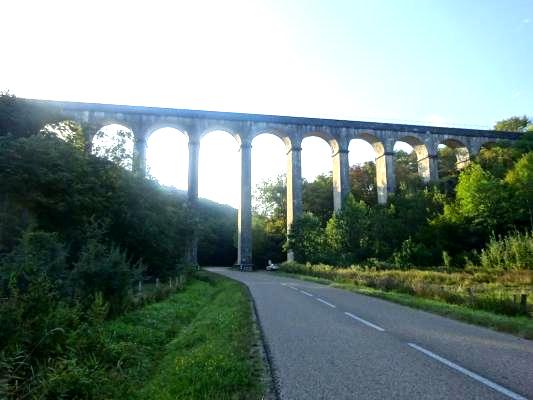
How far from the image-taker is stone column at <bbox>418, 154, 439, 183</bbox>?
52281 millimetres

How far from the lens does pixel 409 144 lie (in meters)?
54.7

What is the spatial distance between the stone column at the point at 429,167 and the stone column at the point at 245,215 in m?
20.0

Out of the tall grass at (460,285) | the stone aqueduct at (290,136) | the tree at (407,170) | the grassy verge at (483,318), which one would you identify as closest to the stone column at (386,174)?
the stone aqueduct at (290,136)

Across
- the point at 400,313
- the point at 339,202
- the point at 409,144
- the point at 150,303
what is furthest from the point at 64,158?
the point at 409,144

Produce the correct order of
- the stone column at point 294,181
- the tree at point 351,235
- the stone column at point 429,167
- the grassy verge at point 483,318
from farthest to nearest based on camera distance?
1. the stone column at point 429,167
2. the stone column at point 294,181
3. the tree at point 351,235
4. the grassy verge at point 483,318

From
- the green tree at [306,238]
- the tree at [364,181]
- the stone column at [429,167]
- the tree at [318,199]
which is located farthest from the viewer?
the tree at [318,199]

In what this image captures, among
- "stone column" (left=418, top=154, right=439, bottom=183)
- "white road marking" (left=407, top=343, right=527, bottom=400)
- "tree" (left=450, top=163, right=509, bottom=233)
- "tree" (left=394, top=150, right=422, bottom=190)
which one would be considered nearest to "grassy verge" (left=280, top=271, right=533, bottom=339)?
"white road marking" (left=407, top=343, right=527, bottom=400)

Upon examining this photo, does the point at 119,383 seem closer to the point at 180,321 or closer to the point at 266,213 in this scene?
the point at 180,321

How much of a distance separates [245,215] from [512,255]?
2589cm

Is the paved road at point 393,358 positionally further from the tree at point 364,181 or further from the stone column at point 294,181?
the tree at point 364,181

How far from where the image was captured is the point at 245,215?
46688 millimetres

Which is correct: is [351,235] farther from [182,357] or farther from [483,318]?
[182,357]

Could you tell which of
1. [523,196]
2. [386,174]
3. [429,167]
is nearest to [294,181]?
[386,174]

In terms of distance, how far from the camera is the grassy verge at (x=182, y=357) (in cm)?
516
